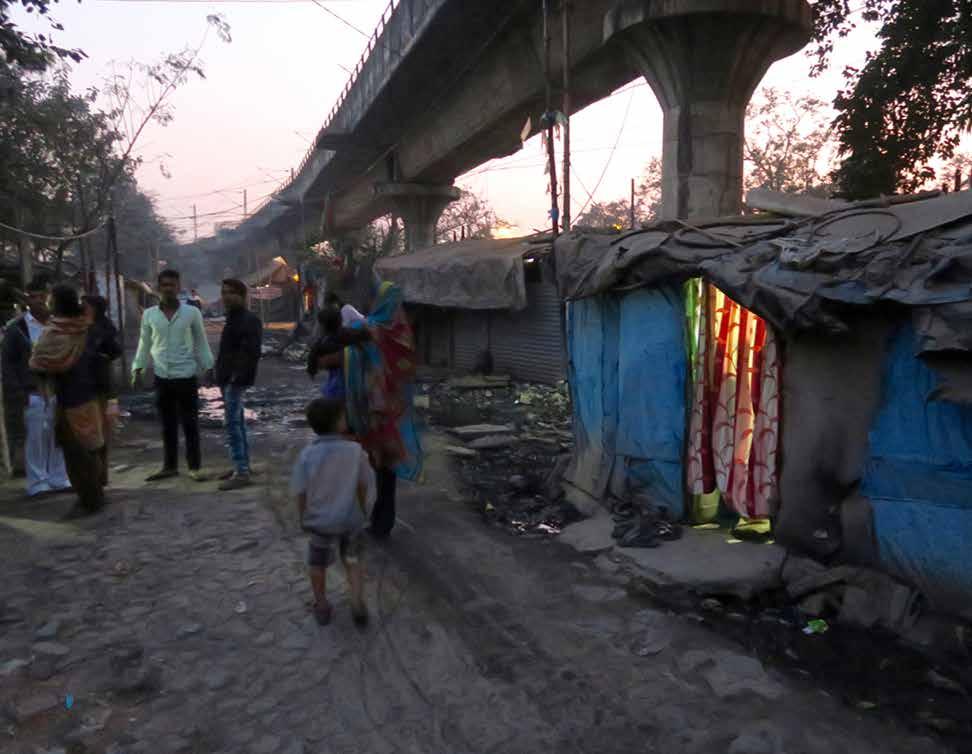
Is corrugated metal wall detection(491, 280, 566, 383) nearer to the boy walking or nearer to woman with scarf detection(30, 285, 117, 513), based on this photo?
woman with scarf detection(30, 285, 117, 513)

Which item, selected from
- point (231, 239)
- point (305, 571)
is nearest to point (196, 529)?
point (305, 571)

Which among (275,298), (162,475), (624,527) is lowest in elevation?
(624,527)

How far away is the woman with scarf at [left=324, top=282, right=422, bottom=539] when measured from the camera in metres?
4.91

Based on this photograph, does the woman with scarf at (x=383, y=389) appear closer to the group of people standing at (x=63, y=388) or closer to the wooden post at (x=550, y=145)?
the group of people standing at (x=63, y=388)

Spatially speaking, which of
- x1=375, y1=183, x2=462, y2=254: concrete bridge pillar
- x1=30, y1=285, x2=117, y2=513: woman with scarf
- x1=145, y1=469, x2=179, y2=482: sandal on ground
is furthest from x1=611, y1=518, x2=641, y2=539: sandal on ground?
x1=375, y1=183, x2=462, y2=254: concrete bridge pillar

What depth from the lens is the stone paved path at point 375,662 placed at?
295 cm

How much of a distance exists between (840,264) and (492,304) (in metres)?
→ 9.50

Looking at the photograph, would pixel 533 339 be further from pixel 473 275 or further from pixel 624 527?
pixel 624 527

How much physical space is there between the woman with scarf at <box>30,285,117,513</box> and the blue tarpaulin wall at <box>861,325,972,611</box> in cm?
544

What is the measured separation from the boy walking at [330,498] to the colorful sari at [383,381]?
0.97 m

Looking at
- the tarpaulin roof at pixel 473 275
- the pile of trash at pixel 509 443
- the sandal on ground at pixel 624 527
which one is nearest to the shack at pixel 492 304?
the tarpaulin roof at pixel 473 275

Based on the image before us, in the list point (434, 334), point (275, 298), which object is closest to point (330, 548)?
point (434, 334)

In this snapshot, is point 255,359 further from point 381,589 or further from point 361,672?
point 361,672

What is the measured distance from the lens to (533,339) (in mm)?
13820
